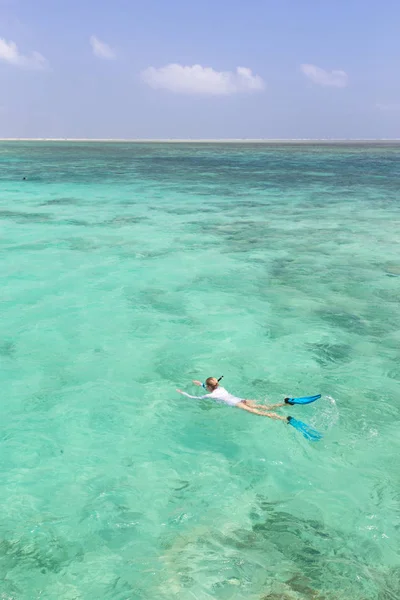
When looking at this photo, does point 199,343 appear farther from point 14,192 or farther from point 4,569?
point 14,192

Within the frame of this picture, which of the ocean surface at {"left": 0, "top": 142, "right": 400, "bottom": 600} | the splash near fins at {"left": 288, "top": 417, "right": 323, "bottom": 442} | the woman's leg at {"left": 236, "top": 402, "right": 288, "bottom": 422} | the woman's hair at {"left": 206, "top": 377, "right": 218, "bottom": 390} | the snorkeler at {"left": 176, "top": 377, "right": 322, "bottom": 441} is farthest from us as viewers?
the woman's hair at {"left": 206, "top": 377, "right": 218, "bottom": 390}

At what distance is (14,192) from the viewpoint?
40125 mm

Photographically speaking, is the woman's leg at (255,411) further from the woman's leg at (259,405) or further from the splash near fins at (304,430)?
the splash near fins at (304,430)

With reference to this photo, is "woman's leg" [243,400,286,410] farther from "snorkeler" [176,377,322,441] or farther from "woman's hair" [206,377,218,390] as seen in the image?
"woman's hair" [206,377,218,390]

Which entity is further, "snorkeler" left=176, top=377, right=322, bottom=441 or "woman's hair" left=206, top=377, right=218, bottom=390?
"woman's hair" left=206, top=377, right=218, bottom=390

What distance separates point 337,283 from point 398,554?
11.5m

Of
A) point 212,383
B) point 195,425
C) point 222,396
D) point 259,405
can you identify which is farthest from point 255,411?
point 195,425

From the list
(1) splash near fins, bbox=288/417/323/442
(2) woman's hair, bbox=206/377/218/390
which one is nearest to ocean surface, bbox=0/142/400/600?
(1) splash near fins, bbox=288/417/323/442

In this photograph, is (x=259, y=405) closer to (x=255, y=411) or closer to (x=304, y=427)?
(x=255, y=411)

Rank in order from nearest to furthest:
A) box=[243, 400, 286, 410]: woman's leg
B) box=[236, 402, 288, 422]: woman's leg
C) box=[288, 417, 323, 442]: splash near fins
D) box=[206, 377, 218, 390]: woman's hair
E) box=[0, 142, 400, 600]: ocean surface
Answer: box=[0, 142, 400, 600]: ocean surface, box=[288, 417, 323, 442]: splash near fins, box=[236, 402, 288, 422]: woman's leg, box=[243, 400, 286, 410]: woman's leg, box=[206, 377, 218, 390]: woman's hair

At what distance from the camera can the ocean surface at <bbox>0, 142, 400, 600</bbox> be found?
6488mm

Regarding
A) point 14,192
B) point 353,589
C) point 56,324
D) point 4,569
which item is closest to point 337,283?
point 56,324

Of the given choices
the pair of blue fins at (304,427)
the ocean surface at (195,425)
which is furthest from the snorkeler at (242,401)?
the ocean surface at (195,425)

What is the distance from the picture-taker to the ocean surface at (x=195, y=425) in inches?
255
